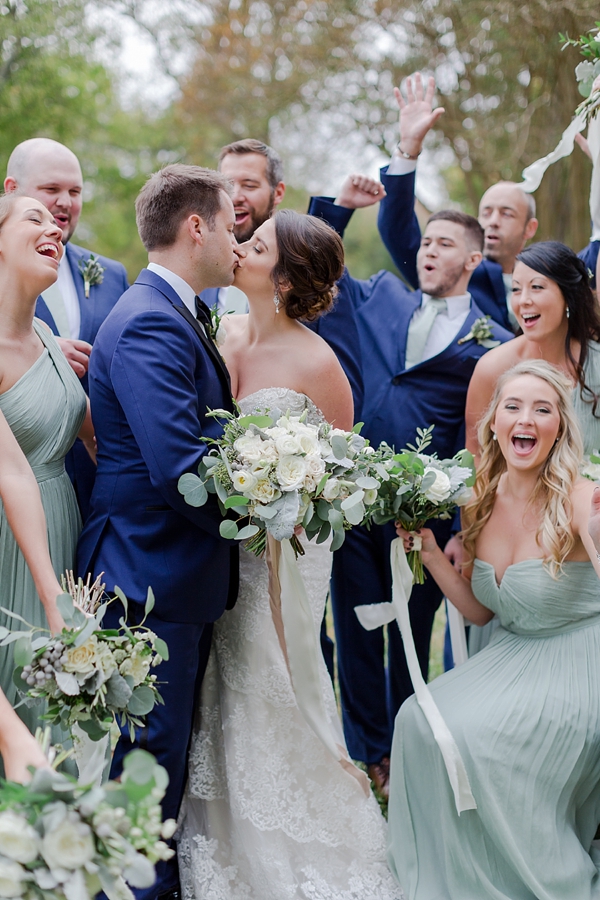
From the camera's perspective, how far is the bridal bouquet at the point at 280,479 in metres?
3.00

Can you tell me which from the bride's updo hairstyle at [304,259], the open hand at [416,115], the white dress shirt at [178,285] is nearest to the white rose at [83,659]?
the white dress shirt at [178,285]

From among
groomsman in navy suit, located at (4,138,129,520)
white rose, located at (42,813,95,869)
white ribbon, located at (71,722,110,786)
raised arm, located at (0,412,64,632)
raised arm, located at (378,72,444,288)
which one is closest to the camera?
white rose, located at (42,813,95,869)

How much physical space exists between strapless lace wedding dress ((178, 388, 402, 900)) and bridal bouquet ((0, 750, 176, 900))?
1.72 metres

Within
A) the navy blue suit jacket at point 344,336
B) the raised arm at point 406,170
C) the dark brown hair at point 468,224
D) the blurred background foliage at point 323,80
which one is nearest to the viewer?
the navy blue suit jacket at point 344,336

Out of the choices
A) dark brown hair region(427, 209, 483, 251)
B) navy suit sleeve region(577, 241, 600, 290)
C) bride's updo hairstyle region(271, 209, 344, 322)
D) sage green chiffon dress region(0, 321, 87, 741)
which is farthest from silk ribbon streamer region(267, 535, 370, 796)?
dark brown hair region(427, 209, 483, 251)

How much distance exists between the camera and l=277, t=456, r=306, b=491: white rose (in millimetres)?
2992

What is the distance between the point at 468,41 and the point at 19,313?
11014mm

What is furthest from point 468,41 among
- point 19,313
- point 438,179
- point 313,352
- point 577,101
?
point 19,313

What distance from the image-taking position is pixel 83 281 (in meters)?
4.45

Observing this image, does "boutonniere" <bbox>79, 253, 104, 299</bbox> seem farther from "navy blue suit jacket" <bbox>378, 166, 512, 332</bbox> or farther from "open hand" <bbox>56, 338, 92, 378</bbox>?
"navy blue suit jacket" <bbox>378, 166, 512, 332</bbox>

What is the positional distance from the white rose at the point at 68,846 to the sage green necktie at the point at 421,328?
11.2ft

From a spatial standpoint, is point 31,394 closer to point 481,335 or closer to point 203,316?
point 203,316

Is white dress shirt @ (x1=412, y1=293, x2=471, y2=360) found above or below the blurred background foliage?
below

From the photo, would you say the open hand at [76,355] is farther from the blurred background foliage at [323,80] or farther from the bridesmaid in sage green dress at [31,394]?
the blurred background foliage at [323,80]
